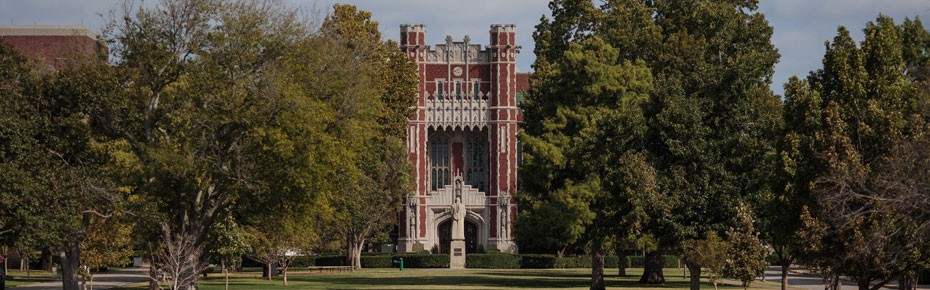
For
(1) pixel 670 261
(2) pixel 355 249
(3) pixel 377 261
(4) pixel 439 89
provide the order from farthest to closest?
(4) pixel 439 89 < (1) pixel 670 261 < (3) pixel 377 261 < (2) pixel 355 249

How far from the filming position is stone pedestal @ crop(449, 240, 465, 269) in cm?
7912

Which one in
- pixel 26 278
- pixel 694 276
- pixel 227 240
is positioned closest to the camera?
pixel 694 276

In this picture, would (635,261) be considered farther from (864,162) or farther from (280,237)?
(864,162)

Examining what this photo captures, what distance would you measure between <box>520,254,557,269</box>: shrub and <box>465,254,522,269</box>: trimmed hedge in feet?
1.68

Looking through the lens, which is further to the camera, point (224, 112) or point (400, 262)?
point (400, 262)

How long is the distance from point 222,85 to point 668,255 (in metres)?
52.2

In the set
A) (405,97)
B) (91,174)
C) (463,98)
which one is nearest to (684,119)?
(91,174)

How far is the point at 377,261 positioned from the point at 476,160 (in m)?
17.3

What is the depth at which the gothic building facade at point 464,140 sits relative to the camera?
91062mm

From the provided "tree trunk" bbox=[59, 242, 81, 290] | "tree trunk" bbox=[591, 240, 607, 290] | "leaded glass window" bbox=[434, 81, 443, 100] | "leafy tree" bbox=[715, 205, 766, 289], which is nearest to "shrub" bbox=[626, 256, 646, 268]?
"leaded glass window" bbox=[434, 81, 443, 100]

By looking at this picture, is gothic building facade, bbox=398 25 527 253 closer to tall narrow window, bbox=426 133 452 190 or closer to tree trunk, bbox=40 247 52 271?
tall narrow window, bbox=426 133 452 190

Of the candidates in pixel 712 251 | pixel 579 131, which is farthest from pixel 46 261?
pixel 712 251

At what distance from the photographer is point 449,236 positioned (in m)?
92.6

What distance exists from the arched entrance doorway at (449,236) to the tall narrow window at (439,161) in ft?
10.8
